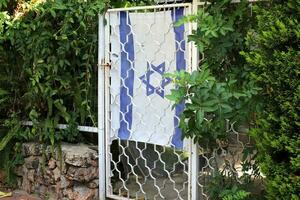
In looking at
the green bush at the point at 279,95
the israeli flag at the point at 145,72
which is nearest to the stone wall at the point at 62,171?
the israeli flag at the point at 145,72

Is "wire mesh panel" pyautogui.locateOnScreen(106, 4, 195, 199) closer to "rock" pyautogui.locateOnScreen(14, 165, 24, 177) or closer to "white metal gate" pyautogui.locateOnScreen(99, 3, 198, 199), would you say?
"white metal gate" pyautogui.locateOnScreen(99, 3, 198, 199)

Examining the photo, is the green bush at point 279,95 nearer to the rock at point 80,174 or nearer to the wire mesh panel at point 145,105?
the wire mesh panel at point 145,105

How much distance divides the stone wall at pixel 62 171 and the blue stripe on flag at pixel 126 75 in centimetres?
52

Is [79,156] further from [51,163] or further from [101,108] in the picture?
[101,108]

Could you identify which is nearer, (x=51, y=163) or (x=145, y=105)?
(x=145, y=105)

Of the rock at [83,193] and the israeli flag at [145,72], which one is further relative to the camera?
the rock at [83,193]

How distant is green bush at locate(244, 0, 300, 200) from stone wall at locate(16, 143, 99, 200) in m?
2.32

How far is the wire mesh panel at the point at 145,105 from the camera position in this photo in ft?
13.7

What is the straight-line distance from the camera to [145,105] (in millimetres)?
4398

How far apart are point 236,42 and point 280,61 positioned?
0.92m

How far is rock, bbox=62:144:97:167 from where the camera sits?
4684mm

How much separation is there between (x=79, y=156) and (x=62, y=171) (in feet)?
0.96

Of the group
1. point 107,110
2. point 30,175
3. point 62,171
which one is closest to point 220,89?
point 107,110

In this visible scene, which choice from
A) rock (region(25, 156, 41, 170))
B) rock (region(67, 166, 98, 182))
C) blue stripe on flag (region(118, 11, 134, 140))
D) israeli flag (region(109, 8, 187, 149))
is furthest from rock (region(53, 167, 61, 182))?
blue stripe on flag (region(118, 11, 134, 140))
